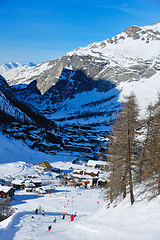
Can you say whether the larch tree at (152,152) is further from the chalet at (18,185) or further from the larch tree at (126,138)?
the chalet at (18,185)

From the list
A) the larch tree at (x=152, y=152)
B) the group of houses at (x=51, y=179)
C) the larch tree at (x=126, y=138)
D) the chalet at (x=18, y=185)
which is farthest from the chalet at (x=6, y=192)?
the larch tree at (x=152, y=152)

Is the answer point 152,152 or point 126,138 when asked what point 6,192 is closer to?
point 126,138

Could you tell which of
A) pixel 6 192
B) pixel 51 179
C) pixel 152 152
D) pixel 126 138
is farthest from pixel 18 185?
pixel 152 152

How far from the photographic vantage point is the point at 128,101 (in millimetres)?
16109

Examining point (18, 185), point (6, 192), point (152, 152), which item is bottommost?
point (18, 185)

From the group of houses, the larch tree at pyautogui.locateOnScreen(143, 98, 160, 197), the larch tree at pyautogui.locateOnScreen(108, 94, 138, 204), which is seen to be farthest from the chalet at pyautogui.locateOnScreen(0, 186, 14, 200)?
the larch tree at pyautogui.locateOnScreen(143, 98, 160, 197)

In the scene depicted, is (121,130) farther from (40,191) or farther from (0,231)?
(40,191)

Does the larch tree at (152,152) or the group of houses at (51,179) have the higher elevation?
the larch tree at (152,152)

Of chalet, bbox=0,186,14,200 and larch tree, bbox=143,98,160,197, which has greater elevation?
larch tree, bbox=143,98,160,197

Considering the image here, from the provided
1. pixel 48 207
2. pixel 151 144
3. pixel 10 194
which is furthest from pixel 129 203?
pixel 10 194

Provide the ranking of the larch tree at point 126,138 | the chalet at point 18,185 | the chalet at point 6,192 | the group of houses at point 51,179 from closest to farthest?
the larch tree at point 126,138
the chalet at point 6,192
the group of houses at point 51,179
the chalet at point 18,185

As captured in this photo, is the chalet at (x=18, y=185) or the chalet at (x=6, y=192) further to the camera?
the chalet at (x=18, y=185)

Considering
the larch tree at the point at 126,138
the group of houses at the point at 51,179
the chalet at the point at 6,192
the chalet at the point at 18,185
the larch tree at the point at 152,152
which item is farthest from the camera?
the chalet at the point at 18,185

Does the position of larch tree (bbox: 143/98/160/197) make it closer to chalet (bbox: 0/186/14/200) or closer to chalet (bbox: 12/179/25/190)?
chalet (bbox: 0/186/14/200)
